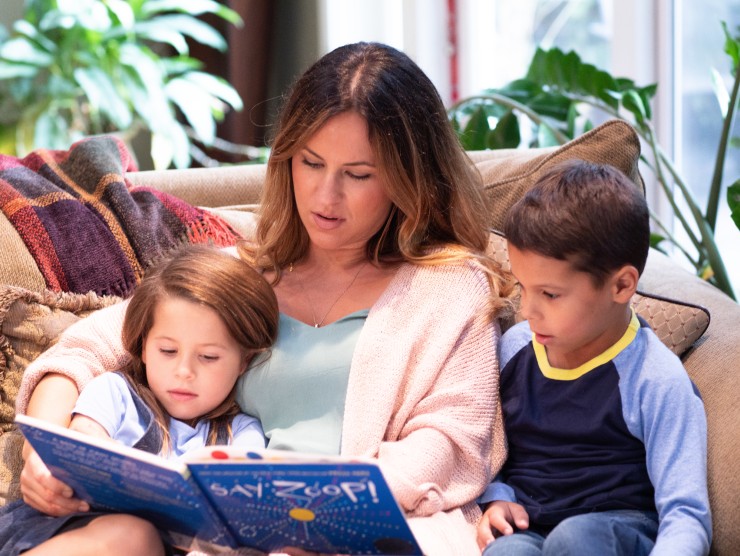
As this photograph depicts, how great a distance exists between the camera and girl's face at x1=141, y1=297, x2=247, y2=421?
5.27 ft

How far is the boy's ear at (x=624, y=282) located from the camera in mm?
1469

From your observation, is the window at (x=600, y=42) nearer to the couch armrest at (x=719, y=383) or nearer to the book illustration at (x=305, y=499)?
the couch armrest at (x=719, y=383)

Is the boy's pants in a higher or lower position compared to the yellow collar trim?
lower

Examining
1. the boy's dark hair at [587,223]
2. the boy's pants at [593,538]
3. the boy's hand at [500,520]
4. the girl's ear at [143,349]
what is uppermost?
the boy's dark hair at [587,223]

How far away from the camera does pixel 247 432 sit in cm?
163

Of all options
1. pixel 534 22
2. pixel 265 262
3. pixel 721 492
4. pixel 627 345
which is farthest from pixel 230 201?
pixel 534 22

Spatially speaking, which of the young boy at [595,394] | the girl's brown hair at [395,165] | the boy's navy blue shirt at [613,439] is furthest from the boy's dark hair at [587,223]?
the girl's brown hair at [395,165]

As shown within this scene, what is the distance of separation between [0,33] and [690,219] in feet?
8.15

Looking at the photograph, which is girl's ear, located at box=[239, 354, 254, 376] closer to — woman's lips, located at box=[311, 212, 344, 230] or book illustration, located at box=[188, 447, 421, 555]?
woman's lips, located at box=[311, 212, 344, 230]

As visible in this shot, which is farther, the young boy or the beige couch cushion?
the beige couch cushion

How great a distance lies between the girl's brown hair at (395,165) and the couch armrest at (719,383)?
0.31m

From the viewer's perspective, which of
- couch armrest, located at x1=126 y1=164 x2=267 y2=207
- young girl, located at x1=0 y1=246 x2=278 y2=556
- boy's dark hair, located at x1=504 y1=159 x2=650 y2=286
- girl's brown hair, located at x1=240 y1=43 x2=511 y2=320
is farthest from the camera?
couch armrest, located at x1=126 y1=164 x2=267 y2=207

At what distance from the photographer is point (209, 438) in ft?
5.40

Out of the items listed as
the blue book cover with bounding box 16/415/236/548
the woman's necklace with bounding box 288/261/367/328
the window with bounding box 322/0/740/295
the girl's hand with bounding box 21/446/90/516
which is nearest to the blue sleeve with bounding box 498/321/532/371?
the woman's necklace with bounding box 288/261/367/328
